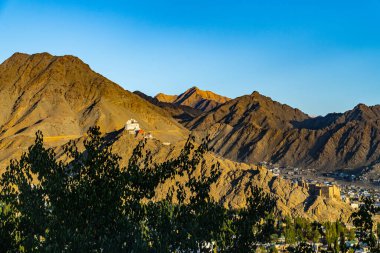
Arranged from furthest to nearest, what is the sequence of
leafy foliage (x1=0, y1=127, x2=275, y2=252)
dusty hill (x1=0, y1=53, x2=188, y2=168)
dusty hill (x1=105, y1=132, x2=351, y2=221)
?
dusty hill (x1=0, y1=53, x2=188, y2=168), dusty hill (x1=105, y1=132, x2=351, y2=221), leafy foliage (x1=0, y1=127, x2=275, y2=252)

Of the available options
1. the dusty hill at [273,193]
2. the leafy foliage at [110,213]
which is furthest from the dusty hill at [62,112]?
the leafy foliage at [110,213]

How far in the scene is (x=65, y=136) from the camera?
15588 cm

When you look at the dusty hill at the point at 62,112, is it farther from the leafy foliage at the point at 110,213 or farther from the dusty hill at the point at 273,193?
Result: the leafy foliage at the point at 110,213

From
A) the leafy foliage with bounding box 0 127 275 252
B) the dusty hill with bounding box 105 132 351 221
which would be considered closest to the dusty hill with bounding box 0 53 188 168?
the dusty hill with bounding box 105 132 351 221

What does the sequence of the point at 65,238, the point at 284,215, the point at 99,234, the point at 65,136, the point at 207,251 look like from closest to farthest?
the point at 65,238 → the point at 99,234 → the point at 207,251 → the point at 284,215 → the point at 65,136

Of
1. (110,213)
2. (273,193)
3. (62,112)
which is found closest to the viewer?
(110,213)

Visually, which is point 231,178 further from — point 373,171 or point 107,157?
point 373,171

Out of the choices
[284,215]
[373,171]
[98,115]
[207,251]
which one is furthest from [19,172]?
[373,171]

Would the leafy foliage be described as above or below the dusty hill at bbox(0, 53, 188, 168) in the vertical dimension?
below

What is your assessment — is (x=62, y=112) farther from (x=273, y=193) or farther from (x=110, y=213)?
(x=110, y=213)

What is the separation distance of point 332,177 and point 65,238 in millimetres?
172412

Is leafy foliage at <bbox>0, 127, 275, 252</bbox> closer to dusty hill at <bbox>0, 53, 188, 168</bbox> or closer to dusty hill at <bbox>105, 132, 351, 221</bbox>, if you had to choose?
dusty hill at <bbox>105, 132, 351, 221</bbox>

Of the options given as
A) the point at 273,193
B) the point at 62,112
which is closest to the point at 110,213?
the point at 273,193

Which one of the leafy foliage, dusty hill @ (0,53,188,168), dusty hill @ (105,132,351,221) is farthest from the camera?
dusty hill @ (0,53,188,168)
